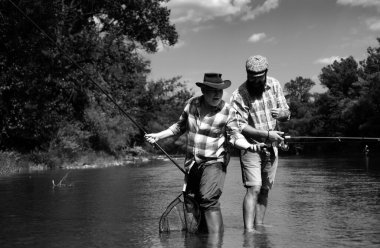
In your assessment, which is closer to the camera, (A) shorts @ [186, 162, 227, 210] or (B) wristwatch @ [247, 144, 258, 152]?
(B) wristwatch @ [247, 144, 258, 152]

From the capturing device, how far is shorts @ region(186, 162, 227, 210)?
6484 millimetres

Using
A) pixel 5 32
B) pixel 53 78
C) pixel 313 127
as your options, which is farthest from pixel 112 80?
pixel 313 127

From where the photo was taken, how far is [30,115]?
25.6 meters

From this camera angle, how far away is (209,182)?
6.48 m

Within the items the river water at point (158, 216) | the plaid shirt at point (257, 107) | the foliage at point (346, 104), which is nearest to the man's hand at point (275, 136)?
the plaid shirt at point (257, 107)

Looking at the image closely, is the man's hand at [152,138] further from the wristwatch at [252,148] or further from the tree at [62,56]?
the tree at [62,56]

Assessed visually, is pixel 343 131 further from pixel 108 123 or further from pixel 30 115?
pixel 30 115

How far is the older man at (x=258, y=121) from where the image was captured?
6.73 m

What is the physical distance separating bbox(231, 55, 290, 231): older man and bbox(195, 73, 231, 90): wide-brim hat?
1.29ft

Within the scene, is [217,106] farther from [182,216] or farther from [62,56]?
[62,56]

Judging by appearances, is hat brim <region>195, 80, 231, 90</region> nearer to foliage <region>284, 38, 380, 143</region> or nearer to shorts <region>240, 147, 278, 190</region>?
shorts <region>240, 147, 278, 190</region>

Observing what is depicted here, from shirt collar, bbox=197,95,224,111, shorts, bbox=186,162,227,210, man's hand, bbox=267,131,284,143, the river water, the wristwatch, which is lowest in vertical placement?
the river water

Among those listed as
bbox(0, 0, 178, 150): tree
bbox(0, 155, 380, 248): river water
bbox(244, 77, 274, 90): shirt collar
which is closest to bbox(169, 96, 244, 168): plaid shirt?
bbox(244, 77, 274, 90): shirt collar

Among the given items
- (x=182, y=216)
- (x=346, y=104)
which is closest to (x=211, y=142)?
(x=182, y=216)
